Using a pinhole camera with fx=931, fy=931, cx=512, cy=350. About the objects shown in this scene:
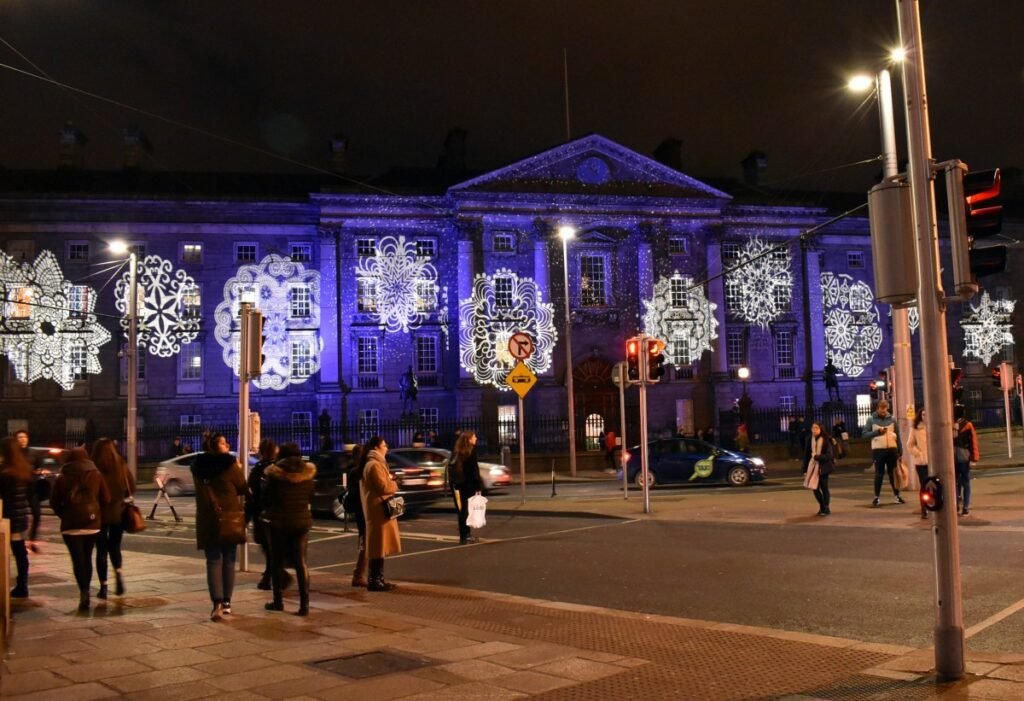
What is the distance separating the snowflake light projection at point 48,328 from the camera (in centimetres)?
4325

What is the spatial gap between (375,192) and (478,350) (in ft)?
33.2

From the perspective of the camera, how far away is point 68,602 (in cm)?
975

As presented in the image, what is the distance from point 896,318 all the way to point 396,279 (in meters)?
31.1

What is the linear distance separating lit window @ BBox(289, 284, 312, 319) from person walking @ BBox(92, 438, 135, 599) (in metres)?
37.9

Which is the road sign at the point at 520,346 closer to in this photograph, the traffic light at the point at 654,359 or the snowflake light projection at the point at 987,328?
the traffic light at the point at 654,359

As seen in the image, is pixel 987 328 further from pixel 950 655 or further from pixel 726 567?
pixel 950 655

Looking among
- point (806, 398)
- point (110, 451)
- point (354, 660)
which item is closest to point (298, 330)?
point (806, 398)

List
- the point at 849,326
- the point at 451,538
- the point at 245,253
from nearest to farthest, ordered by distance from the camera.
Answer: the point at 451,538 → the point at 245,253 → the point at 849,326

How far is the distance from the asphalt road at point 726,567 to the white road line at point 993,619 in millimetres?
45

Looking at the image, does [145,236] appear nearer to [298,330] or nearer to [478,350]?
[298,330]

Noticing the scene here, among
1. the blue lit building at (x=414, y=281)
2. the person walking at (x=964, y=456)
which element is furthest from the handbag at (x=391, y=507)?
the blue lit building at (x=414, y=281)

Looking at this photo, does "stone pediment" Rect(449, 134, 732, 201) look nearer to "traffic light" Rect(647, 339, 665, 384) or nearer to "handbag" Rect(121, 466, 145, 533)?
"traffic light" Rect(647, 339, 665, 384)

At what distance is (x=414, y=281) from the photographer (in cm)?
4803

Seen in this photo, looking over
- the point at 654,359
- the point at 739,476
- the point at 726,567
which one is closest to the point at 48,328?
the point at 739,476
